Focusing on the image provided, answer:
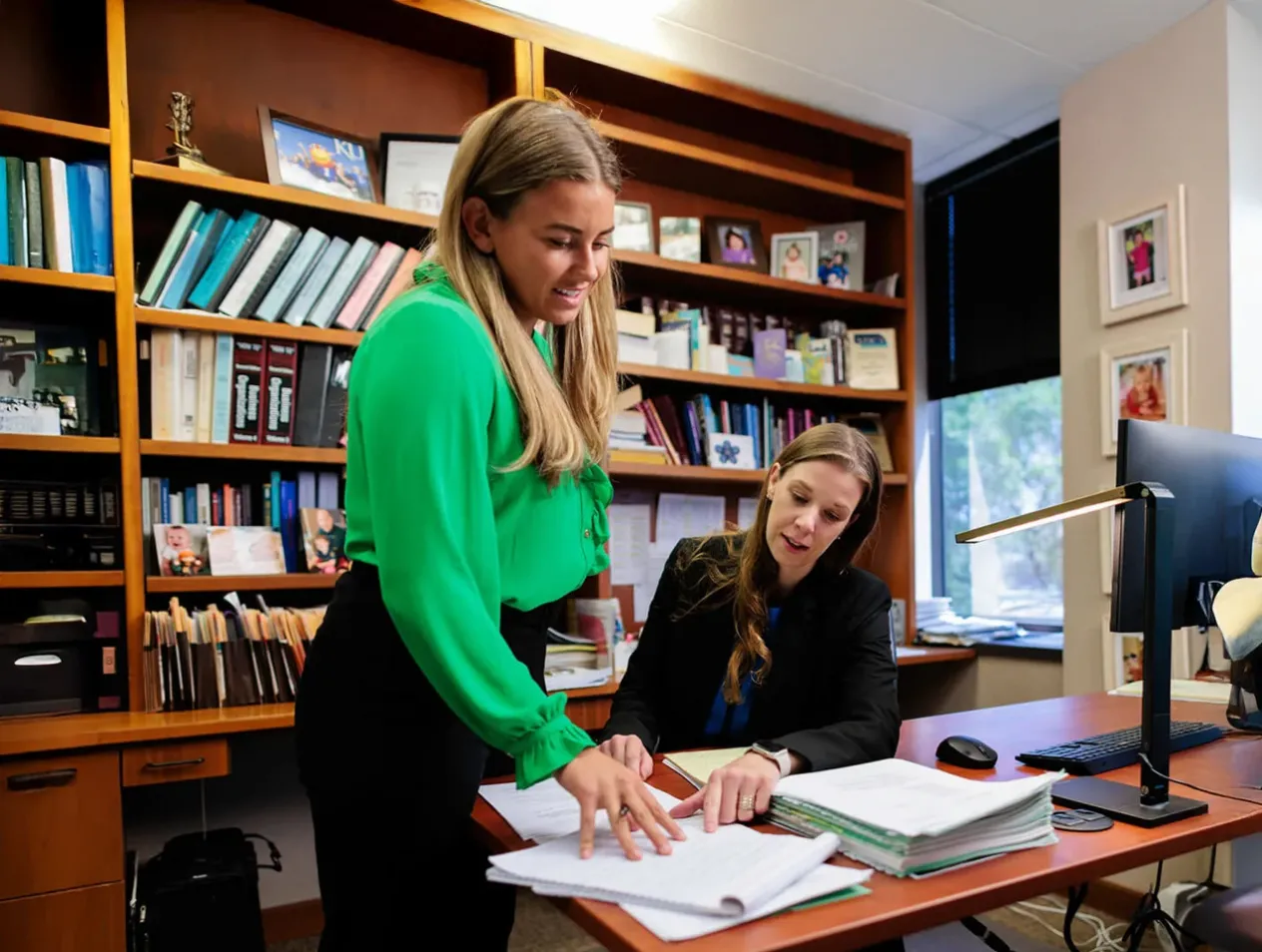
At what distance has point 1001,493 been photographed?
11.7ft

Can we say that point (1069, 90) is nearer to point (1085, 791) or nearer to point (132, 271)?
point (1085, 791)

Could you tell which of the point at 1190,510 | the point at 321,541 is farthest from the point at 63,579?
the point at 1190,510

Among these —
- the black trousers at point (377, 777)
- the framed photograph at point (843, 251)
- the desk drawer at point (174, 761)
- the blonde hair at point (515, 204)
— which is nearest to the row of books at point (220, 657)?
the desk drawer at point (174, 761)

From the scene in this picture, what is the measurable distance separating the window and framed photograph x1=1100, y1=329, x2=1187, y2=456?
0.55 meters

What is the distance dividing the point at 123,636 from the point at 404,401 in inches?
65.8

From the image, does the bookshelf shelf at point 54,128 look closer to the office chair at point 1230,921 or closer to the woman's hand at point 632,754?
the woman's hand at point 632,754

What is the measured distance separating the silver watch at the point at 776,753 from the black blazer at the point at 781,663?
11.9 inches

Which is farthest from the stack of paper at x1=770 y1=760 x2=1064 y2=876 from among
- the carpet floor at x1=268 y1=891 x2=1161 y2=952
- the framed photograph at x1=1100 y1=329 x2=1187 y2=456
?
the framed photograph at x1=1100 y1=329 x2=1187 y2=456

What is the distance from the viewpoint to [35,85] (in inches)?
87.4

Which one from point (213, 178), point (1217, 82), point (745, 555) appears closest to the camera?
point (745, 555)

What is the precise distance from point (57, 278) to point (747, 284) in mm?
1923

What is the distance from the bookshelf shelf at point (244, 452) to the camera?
2.12 m

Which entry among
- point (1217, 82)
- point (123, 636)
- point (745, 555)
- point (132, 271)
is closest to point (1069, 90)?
point (1217, 82)

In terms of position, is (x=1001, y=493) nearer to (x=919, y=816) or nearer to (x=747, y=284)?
(x=747, y=284)
